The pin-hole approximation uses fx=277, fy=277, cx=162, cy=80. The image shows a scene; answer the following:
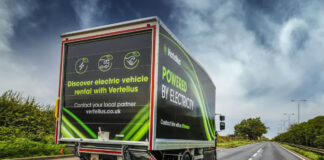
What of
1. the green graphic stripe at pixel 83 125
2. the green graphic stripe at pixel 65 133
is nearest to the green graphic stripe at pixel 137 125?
the green graphic stripe at pixel 83 125

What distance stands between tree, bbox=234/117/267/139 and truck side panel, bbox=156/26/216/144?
123841 millimetres

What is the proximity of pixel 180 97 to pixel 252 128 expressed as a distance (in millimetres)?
126957

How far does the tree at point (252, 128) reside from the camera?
409ft

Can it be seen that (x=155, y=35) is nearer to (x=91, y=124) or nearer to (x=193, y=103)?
(x=91, y=124)

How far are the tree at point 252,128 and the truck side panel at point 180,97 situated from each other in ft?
406

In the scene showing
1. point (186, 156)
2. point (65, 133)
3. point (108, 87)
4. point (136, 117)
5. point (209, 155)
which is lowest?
point (209, 155)

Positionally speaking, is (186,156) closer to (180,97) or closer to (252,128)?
(180,97)

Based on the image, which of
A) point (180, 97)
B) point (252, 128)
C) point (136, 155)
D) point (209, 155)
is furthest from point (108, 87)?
point (252, 128)

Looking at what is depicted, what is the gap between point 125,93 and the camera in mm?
5707

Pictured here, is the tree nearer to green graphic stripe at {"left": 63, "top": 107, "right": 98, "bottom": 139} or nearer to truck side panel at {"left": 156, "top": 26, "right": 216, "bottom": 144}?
truck side panel at {"left": 156, "top": 26, "right": 216, "bottom": 144}

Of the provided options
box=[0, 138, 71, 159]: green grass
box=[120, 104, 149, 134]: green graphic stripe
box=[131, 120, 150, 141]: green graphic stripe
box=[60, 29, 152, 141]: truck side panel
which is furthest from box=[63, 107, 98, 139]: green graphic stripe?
box=[0, 138, 71, 159]: green grass

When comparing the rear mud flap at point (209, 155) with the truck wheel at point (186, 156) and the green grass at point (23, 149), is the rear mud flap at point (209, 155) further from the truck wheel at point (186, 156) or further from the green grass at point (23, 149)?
the green grass at point (23, 149)

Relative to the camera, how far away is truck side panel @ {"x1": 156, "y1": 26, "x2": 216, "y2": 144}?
223 inches

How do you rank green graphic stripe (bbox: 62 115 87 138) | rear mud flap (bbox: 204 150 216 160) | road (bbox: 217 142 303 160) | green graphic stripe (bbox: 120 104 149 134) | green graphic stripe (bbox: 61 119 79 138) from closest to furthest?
green graphic stripe (bbox: 120 104 149 134), green graphic stripe (bbox: 62 115 87 138), green graphic stripe (bbox: 61 119 79 138), rear mud flap (bbox: 204 150 216 160), road (bbox: 217 142 303 160)
